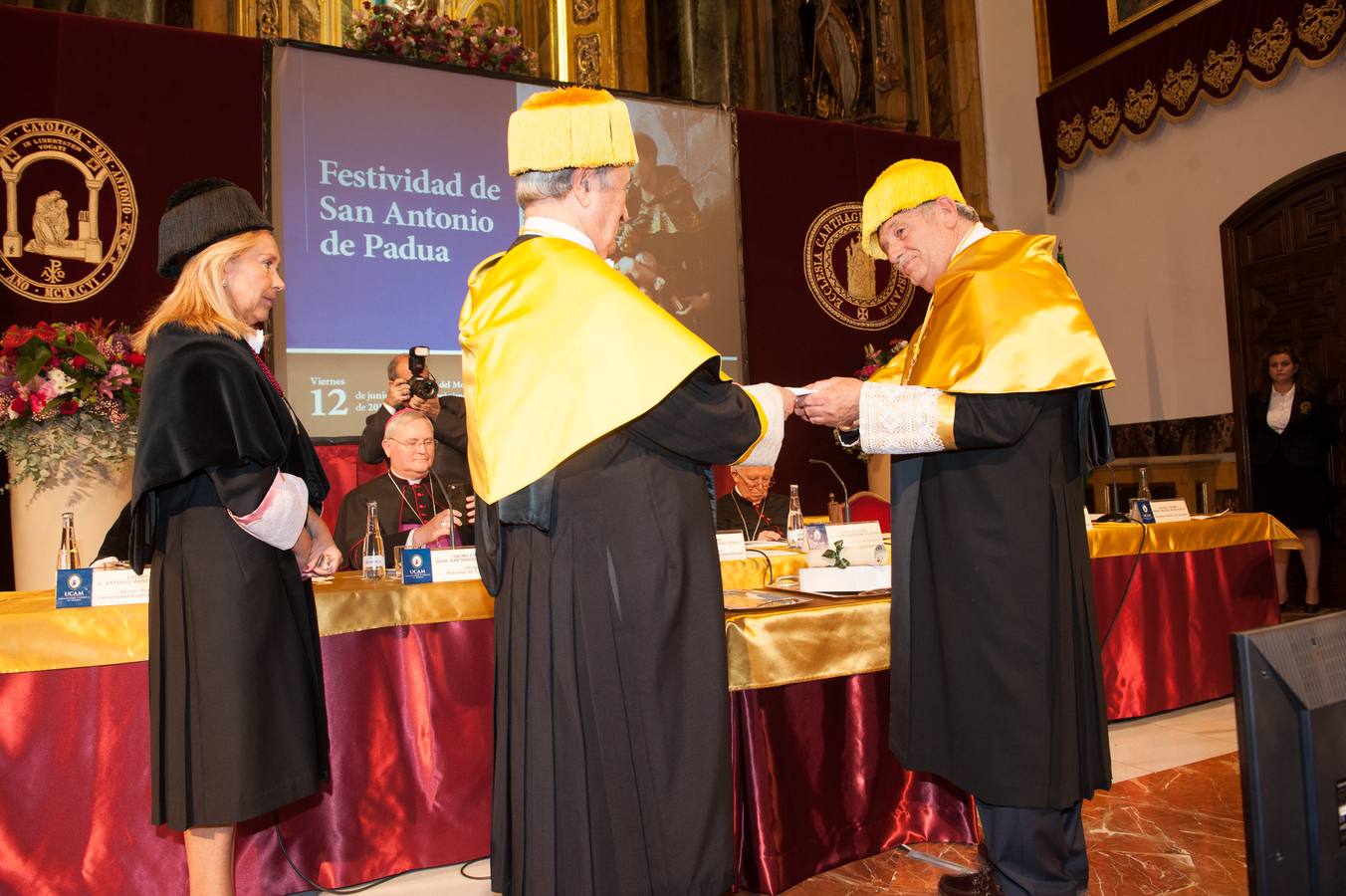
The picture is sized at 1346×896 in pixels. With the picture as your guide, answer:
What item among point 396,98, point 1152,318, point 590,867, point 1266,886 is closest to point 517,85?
point 396,98

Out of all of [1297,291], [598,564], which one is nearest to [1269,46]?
[1297,291]

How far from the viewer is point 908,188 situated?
8.24 feet

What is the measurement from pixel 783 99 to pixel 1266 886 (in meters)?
11.4

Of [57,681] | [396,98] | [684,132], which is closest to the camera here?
[57,681]

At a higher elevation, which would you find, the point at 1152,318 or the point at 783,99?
the point at 783,99

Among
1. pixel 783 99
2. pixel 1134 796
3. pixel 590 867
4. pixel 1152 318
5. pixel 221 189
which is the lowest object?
pixel 1134 796

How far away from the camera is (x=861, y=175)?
874 centimetres

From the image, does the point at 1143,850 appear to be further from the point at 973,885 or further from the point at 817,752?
the point at 817,752

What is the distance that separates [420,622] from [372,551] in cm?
39

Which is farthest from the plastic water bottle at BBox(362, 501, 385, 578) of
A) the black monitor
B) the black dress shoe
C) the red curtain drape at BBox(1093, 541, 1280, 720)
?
the red curtain drape at BBox(1093, 541, 1280, 720)

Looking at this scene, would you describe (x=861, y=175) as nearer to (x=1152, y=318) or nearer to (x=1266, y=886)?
(x=1152, y=318)

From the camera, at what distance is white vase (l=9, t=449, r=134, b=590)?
10.9ft

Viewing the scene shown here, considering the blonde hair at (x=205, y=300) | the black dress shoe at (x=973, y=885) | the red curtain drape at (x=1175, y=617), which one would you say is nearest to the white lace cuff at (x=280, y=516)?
the blonde hair at (x=205, y=300)

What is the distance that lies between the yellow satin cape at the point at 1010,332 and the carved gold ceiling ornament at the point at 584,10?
30.2ft
